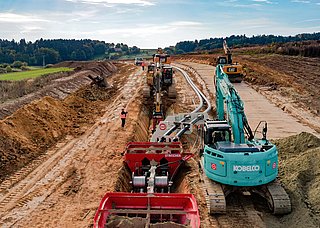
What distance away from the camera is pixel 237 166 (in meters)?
9.28

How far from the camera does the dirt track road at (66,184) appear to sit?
9.70 metres

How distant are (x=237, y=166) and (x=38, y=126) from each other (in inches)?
433

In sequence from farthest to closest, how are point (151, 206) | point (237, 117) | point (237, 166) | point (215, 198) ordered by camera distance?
point (237, 117) → point (215, 198) → point (151, 206) → point (237, 166)

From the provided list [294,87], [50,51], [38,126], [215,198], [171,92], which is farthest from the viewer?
[50,51]

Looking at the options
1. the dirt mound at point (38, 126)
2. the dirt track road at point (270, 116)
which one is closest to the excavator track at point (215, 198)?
the dirt mound at point (38, 126)

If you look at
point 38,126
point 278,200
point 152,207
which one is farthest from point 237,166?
point 38,126

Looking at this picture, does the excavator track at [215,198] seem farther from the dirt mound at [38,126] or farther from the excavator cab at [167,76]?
the excavator cab at [167,76]

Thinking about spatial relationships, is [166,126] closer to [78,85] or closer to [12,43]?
[78,85]

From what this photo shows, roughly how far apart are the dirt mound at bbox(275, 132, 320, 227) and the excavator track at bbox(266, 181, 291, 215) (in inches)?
9.2

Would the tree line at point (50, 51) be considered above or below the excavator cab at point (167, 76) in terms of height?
above

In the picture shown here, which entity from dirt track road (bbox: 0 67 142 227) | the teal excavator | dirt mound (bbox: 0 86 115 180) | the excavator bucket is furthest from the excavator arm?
dirt mound (bbox: 0 86 115 180)

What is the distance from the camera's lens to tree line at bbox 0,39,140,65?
291ft

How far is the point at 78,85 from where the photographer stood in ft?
97.9

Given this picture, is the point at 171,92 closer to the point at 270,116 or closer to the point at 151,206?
the point at 270,116
